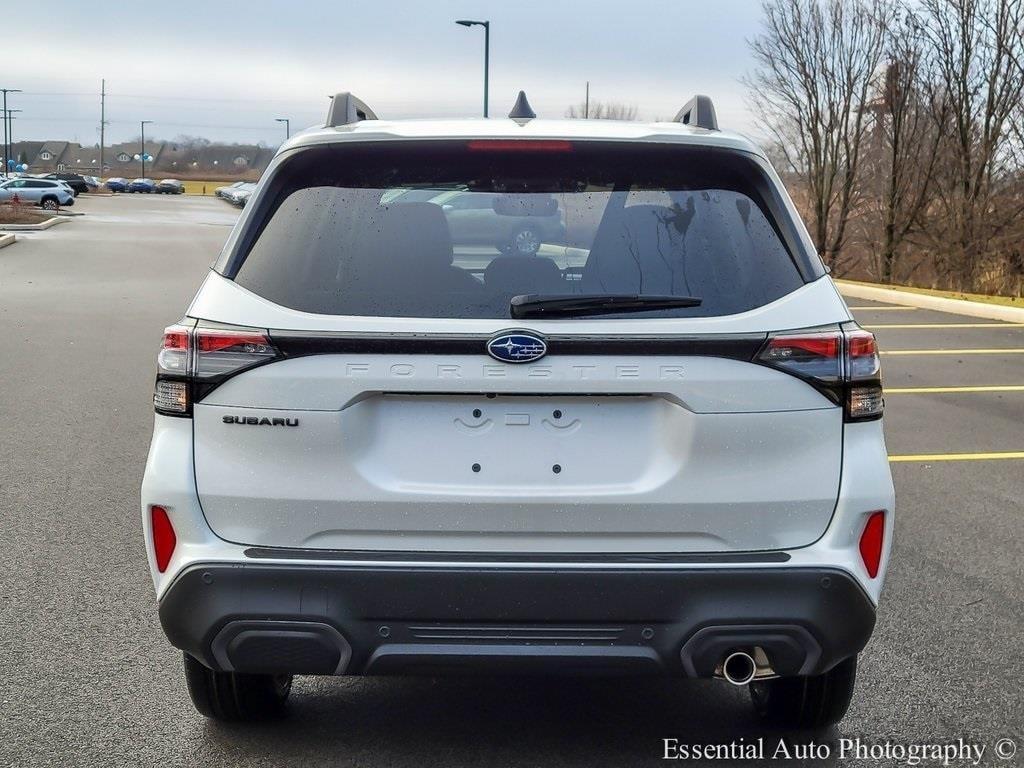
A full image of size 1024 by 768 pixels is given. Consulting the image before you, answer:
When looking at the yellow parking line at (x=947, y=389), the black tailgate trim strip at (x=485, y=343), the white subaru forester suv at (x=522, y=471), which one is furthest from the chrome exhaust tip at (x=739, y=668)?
the yellow parking line at (x=947, y=389)

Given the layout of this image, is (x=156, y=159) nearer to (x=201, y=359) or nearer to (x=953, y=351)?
(x=953, y=351)

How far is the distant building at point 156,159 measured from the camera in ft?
560

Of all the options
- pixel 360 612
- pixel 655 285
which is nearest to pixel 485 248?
pixel 655 285

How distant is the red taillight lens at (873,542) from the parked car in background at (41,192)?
6209 centimetres

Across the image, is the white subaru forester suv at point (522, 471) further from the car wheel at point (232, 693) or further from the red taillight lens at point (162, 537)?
the car wheel at point (232, 693)

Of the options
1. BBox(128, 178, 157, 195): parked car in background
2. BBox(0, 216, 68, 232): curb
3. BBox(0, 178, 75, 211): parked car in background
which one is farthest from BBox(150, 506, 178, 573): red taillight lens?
BBox(128, 178, 157, 195): parked car in background

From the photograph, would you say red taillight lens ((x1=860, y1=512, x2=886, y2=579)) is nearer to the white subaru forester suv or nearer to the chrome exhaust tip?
the white subaru forester suv

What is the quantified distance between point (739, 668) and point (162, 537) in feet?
5.10

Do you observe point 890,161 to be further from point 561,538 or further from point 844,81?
point 561,538

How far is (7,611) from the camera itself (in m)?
5.00

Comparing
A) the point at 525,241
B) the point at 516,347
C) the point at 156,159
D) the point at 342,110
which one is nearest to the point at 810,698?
the point at 516,347

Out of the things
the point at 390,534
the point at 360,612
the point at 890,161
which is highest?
the point at 890,161

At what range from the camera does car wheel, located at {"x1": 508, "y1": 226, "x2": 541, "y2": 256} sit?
339cm

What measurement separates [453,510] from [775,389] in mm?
868
